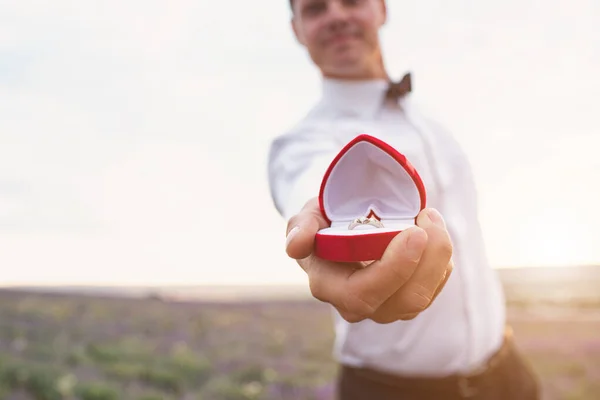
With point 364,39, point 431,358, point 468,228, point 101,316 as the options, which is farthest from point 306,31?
point 101,316

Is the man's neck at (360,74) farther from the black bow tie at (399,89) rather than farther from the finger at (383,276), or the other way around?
the finger at (383,276)

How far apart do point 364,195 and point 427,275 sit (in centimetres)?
44

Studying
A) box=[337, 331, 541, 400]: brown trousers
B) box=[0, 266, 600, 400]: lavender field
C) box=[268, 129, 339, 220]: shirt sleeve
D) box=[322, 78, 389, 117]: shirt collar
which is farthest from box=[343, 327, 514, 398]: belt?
box=[0, 266, 600, 400]: lavender field

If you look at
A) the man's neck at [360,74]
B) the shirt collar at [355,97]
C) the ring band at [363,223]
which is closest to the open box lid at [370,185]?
the ring band at [363,223]

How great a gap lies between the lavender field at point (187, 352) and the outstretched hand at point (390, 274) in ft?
21.7

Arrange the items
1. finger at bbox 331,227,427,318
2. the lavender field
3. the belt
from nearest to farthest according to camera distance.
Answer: finger at bbox 331,227,427,318 < the belt < the lavender field

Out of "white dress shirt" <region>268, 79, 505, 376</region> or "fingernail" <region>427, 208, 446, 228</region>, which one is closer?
"fingernail" <region>427, 208, 446, 228</region>

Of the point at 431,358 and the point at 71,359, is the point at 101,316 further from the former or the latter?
the point at 431,358

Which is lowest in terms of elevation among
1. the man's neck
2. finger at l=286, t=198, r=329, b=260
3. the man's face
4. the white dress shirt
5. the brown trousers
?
the brown trousers

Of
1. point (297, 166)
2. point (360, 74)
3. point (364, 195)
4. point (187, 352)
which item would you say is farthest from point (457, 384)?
point (187, 352)

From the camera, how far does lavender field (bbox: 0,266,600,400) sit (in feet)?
25.3

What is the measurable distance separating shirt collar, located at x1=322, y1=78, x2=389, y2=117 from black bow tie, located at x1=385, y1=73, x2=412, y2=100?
3 cm

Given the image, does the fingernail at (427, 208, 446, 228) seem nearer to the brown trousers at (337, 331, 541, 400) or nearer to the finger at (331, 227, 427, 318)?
the finger at (331, 227, 427, 318)

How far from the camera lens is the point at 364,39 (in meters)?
2.70
